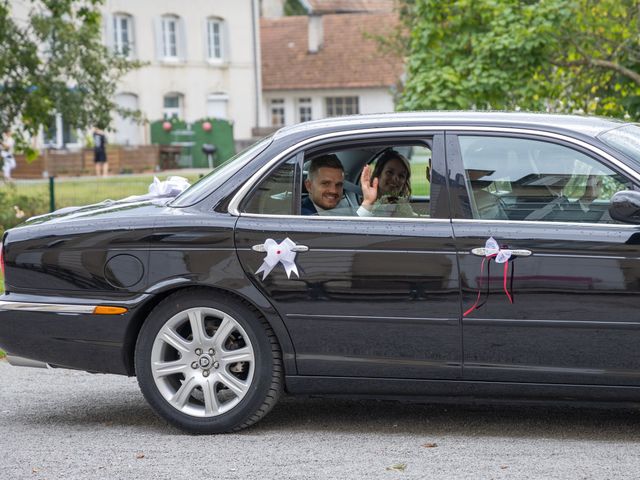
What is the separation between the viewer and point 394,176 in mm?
6852

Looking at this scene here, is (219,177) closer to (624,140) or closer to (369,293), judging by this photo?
(369,293)

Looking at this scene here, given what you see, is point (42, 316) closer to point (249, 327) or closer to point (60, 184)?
point (249, 327)

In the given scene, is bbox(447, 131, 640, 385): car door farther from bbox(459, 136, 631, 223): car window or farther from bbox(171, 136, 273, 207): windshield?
bbox(171, 136, 273, 207): windshield

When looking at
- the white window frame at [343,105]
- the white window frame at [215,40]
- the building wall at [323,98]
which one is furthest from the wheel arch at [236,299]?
the white window frame at [343,105]

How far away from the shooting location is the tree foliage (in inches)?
597

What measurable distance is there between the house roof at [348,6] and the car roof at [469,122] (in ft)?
183

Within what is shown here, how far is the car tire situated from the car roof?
3.16 ft

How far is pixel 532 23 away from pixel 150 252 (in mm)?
9679

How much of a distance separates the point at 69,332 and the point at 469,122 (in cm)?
226

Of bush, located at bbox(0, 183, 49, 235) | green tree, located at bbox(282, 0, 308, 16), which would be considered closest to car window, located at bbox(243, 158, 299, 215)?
bush, located at bbox(0, 183, 49, 235)

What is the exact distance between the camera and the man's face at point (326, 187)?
6547 millimetres

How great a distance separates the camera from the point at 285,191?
6473 millimetres

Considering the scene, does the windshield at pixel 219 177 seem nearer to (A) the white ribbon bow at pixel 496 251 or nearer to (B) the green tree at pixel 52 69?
(A) the white ribbon bow at pixel 496 251

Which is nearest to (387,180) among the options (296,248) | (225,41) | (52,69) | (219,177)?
(296,248)
